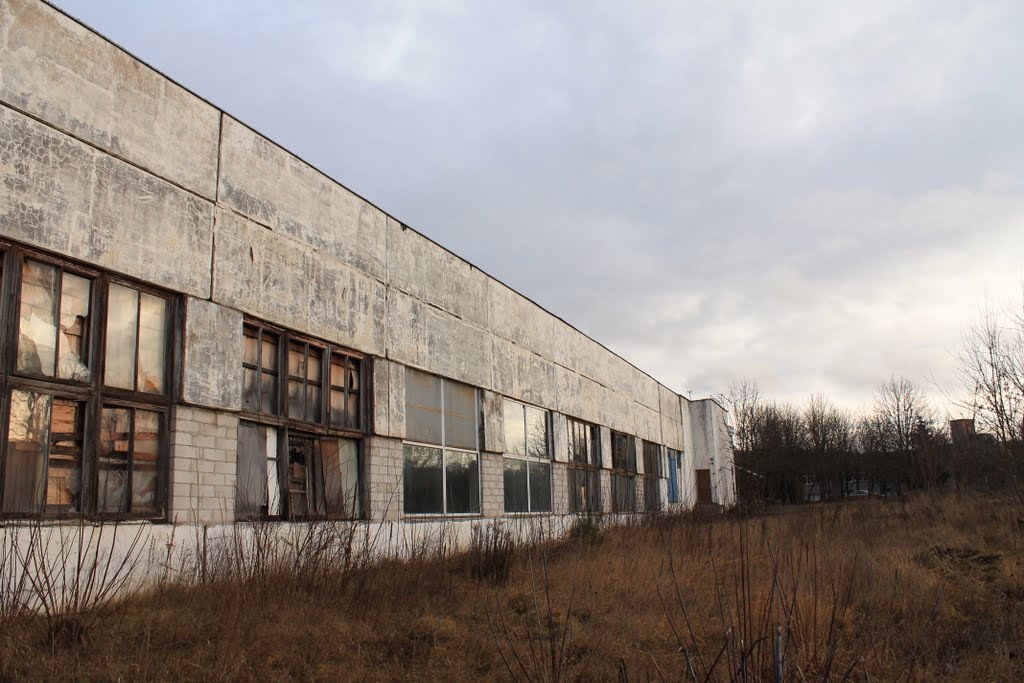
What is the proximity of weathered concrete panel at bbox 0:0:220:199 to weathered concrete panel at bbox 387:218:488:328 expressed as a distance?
4.09 metres

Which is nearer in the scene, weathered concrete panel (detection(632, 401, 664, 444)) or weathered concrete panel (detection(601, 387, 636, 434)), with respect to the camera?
weathered concrete panel (detection(601, 387, 636, 434))

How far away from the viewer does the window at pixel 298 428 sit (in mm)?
10039

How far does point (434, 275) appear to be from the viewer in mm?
14617

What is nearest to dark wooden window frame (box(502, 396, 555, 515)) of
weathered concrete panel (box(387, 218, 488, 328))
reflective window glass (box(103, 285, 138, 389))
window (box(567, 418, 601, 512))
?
window (box(567, 418, 601, 512))

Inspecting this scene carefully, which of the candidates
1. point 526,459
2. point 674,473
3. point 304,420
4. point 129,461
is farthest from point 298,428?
point 674,473

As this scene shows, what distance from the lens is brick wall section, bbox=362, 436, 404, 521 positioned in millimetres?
12016

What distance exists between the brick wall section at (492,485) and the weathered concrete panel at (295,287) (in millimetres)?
4193

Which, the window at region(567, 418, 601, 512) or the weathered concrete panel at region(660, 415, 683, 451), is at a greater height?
the weathered concrete panel at region(660, 415, 683, 451)

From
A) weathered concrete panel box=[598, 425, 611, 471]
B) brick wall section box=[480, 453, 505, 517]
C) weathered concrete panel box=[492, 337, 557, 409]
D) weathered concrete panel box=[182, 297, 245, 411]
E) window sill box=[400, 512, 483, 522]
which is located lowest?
window sill box=[400, 512, 483, 522]

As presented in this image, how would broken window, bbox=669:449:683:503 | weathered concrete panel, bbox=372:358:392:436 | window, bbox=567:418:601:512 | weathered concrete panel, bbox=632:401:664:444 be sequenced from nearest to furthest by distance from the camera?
weathered concrete panel, bbox=372:358:392:436 → window, bbox=567:418:601:512 → weathered concrete panel, bbox=632:401:664:444 → broken window, bbox=669:449:683:503

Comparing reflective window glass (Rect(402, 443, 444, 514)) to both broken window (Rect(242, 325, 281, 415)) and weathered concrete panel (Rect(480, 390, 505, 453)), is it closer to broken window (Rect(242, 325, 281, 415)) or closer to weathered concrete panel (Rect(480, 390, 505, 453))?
weathered concrete panel (Rect(480, 390, 505, 453))

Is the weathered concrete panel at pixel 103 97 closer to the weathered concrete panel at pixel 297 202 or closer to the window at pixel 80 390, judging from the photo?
the weathered concrete panel at pixel 297 202

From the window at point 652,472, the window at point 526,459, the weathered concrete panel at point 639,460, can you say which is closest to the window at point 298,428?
the window at point 526,459

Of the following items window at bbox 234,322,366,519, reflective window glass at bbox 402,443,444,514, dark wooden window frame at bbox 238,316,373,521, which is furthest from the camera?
reflective window glass at bbox 402,443,444,514
